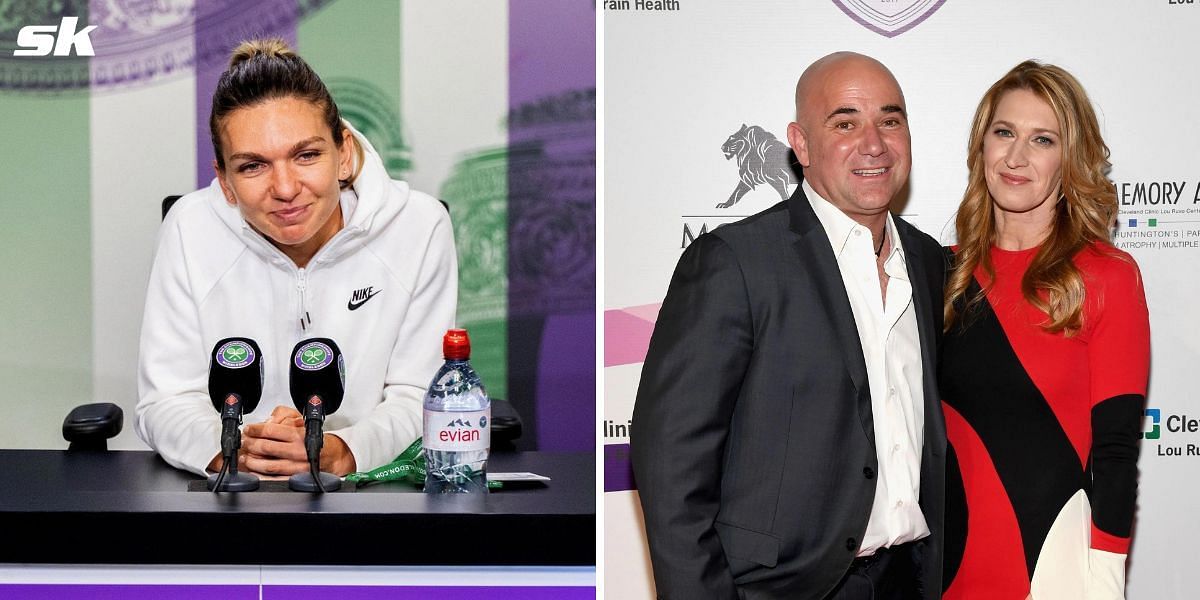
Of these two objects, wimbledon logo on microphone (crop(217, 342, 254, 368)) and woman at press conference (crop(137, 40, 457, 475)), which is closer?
wimbledon logo on microphone (crop(217, 342, 254, 368))

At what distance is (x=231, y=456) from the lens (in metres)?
2.20

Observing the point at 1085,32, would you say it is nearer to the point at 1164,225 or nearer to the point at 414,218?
the point at 1164,225

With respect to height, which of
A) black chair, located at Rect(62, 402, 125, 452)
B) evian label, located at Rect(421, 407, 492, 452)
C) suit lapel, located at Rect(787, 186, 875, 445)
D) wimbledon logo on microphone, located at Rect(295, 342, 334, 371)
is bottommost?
black chair, located at Rect(62, 402, 125, 452)

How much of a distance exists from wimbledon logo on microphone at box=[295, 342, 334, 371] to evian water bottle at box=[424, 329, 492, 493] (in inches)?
9.2

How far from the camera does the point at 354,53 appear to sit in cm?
320

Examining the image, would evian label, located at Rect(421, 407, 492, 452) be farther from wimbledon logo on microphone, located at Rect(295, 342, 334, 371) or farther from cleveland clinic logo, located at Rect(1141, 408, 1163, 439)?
cleveland clinic logo, located at Rect(1141, 408, 1163, 439)

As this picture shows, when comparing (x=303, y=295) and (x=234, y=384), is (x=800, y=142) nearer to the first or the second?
(x=234, y=384)

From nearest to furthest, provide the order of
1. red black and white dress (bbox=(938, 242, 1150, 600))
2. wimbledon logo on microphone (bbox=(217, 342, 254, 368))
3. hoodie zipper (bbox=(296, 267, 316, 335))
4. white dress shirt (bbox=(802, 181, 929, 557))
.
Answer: white dress shirt (bbox=(802, 181, 929, 557))
red black and white dress (bbox=(938, 242, 1150, 600))
wimbledon logo on microphone (bbox=(217, 342, 254, 368))
hoodie zipper (bbox=(296, 267, 316, 335))

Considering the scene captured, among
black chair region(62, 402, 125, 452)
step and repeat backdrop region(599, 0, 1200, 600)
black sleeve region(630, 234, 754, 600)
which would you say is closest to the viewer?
black sleeve region(630, 234, 754, 600)

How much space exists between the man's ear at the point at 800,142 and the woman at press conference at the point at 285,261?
55.9 inches

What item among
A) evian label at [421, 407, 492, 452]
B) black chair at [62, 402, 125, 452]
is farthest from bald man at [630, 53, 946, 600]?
black chair at [62, 402, 125, 452]

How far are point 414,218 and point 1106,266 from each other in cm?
192

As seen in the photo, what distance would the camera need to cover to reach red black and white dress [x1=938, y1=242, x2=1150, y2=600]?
1.96 metres

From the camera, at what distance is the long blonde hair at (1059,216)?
2.05 metres
